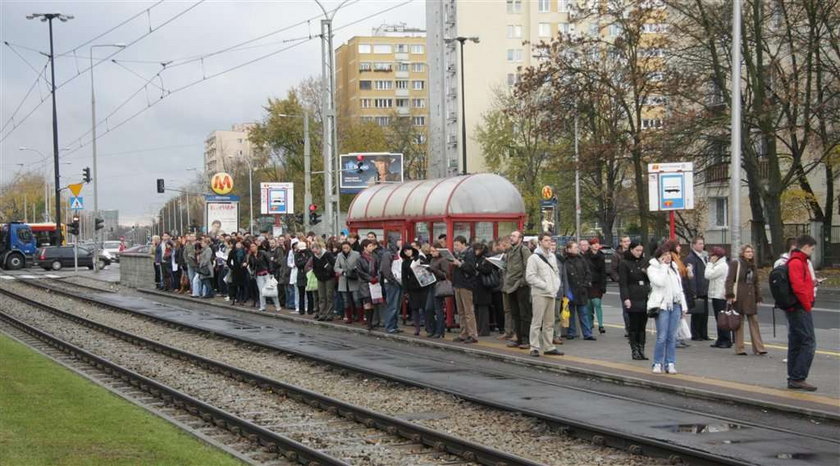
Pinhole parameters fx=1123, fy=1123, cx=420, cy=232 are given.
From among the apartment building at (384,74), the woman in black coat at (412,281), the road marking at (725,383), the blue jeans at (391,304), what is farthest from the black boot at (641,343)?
the apartment building at (384,74)

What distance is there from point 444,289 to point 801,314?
8.48 metres

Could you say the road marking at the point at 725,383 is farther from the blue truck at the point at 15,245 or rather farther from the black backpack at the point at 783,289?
the blue truck at the point at 15,245

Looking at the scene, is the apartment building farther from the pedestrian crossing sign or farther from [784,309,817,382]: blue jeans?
[784,309,817,382]: blue jeans

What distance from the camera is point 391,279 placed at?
72.9ft

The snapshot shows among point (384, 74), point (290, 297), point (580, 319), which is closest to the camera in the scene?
point (580, 319)

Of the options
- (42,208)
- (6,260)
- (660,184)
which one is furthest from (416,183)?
(42,208)

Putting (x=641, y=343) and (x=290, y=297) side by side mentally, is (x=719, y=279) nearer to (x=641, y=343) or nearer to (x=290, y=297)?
(x=641, y=343)

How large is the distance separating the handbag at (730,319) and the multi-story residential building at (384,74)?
4858 inches

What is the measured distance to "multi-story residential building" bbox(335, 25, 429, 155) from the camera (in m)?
142

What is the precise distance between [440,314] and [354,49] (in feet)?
406

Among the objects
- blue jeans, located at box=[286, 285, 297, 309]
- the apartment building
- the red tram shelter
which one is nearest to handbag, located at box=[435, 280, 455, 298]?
the red tram shelter

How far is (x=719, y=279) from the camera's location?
1808 centimetres

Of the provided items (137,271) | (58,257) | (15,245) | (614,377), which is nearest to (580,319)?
(614,377)

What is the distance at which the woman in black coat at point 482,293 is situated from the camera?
2005 centimetres
